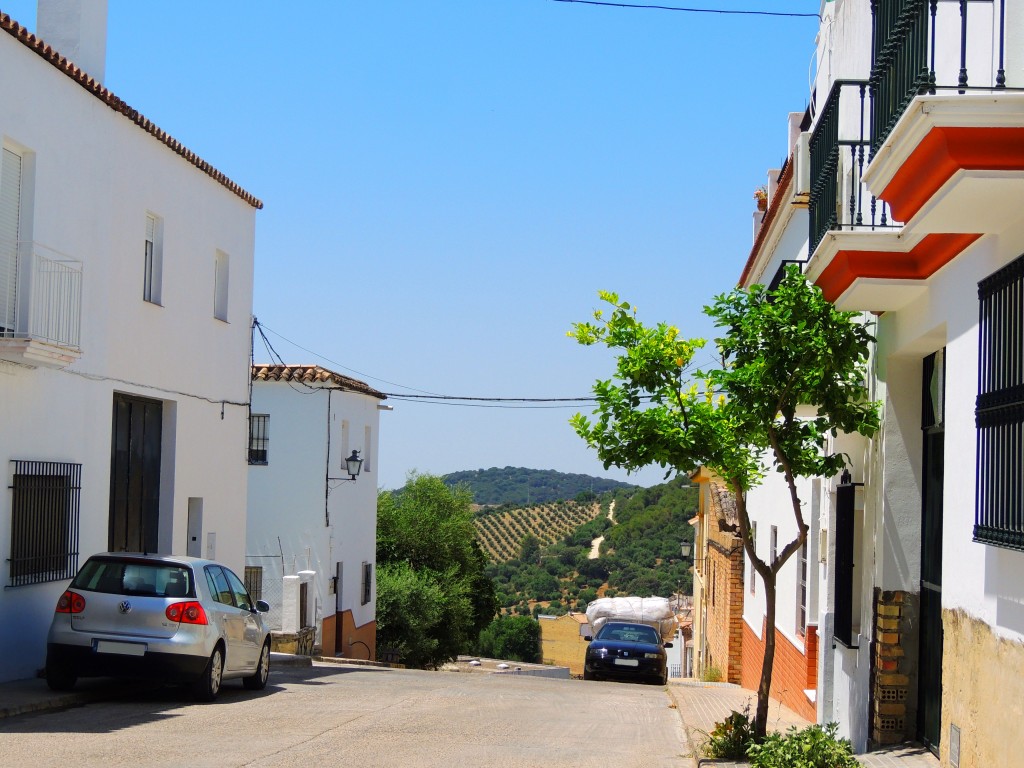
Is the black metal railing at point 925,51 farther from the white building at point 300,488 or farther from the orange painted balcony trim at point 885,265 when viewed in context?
the white building at point 300,488

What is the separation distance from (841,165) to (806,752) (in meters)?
4.93

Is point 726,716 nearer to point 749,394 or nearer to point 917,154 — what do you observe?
point 749,394

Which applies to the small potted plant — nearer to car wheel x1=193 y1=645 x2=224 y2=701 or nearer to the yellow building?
car wheel x1=193 y1=645 x2=224 y2=701

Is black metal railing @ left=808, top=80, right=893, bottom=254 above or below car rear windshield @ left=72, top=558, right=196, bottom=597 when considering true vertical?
above

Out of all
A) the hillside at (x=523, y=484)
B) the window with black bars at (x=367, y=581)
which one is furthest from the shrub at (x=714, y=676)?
the hillside at (x=523, y=484)

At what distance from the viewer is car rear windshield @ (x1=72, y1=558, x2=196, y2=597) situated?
43.0 feet

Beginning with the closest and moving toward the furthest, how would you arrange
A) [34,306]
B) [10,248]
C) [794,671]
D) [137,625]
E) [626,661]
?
[137,625]
[10,248]
[34,306]
[794,671]
[626,661]

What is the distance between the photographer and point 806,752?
9.12 metres

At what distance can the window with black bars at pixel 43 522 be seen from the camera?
46.8 feet

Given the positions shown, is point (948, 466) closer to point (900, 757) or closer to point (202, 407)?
point (900, 757)

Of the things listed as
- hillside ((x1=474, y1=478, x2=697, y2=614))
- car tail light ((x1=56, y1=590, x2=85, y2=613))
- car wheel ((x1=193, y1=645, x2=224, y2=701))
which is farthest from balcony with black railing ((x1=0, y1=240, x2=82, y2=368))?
hillside ((x1=474, y1=478, x2=697, y2=614))

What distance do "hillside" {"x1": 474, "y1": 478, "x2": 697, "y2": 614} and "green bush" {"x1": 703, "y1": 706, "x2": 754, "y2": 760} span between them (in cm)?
5308

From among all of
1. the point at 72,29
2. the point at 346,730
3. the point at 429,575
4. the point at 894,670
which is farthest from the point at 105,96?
the point at 429,575

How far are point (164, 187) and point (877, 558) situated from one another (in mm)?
12576
